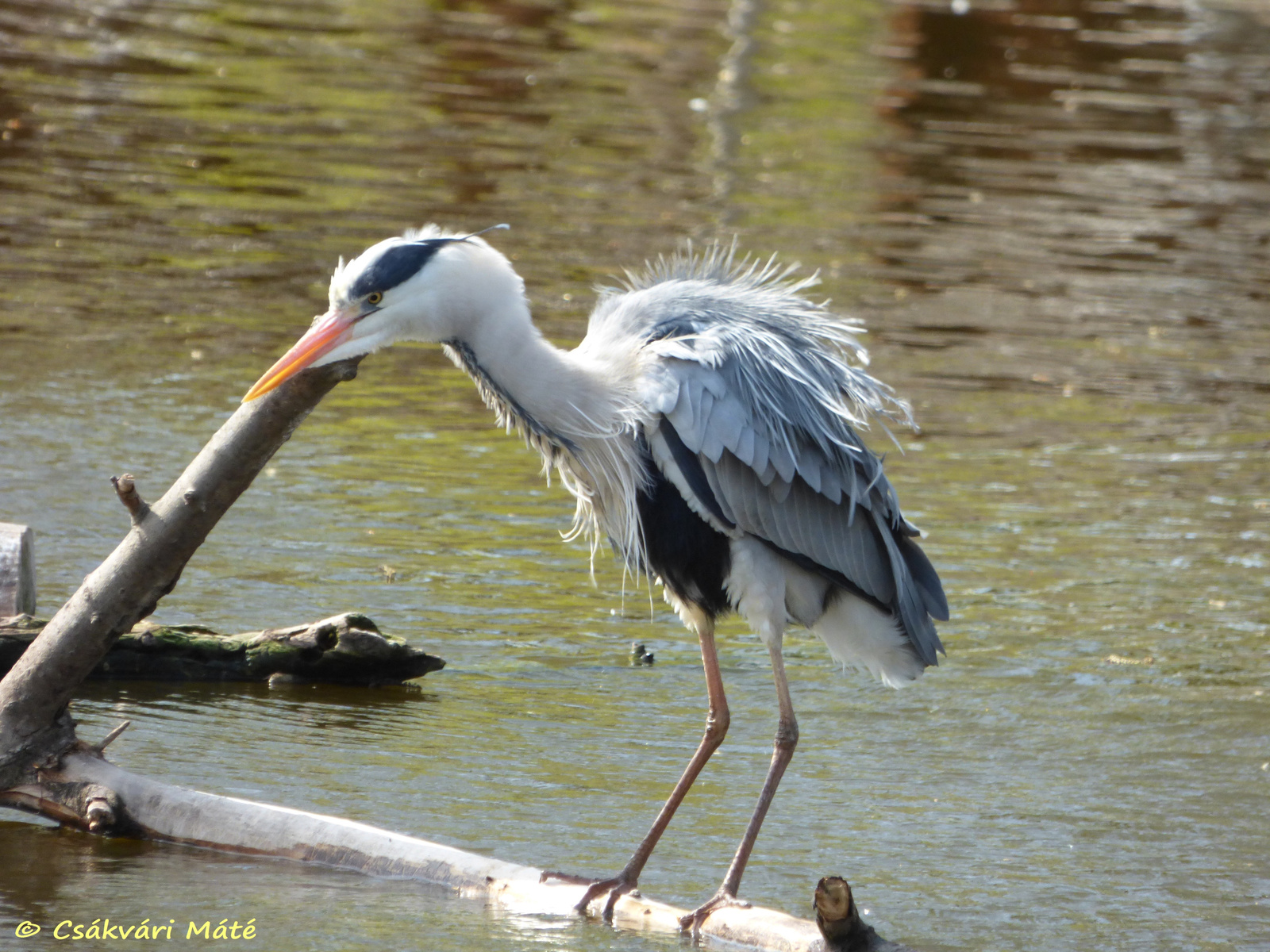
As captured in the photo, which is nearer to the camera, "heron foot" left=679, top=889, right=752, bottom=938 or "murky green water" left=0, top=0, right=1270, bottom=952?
"heron foot" left=679, top=889, right=752, bottom=938

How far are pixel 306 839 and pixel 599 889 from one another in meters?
0.85

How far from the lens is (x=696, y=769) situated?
5.57 m

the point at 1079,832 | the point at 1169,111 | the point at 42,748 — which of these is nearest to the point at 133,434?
the point at 42,748

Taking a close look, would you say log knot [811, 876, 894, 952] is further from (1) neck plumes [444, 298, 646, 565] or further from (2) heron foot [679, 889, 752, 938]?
(1) neck plumes [444, 298, 646, 565]

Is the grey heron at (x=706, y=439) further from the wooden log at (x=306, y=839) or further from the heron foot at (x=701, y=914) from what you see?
the wooden log at (x=306, y=839)

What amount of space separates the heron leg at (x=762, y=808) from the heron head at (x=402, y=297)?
4.56ft

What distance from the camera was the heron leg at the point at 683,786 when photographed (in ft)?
16.8

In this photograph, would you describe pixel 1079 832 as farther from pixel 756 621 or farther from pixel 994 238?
pixel 994 238

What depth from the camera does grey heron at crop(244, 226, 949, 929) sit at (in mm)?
5090

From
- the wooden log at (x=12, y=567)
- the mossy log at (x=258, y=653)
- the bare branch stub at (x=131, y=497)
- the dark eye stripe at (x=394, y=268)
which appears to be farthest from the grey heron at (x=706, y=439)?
the wooden log at (x=12, y=567)

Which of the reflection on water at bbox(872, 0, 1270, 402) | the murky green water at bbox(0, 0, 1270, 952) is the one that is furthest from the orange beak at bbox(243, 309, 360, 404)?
the reflection on water at bbox(872, 0, 1270, 402)

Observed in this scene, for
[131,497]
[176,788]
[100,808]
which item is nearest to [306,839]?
[176,788]

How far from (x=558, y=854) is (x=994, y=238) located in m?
11.4

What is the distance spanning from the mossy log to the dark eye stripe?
1769 millimetres
